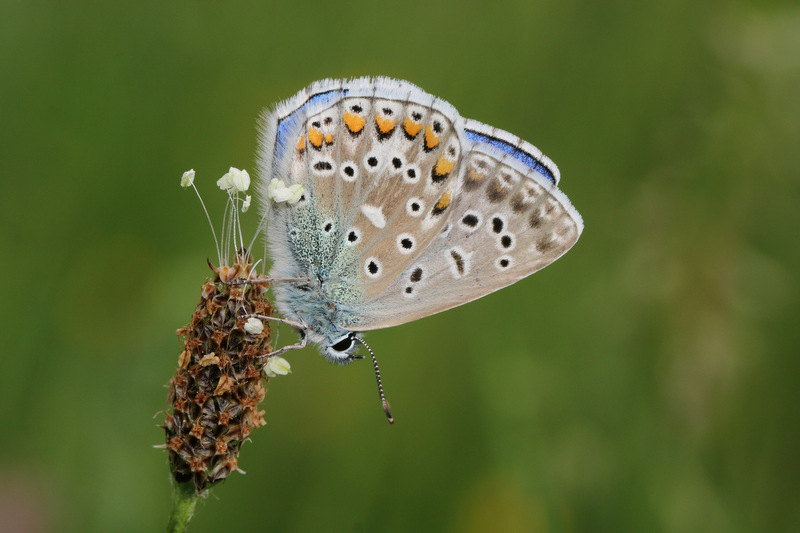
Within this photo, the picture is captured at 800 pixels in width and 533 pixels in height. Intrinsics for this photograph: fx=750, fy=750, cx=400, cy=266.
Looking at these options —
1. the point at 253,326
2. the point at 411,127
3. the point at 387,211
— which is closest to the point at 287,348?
the point at 253,326

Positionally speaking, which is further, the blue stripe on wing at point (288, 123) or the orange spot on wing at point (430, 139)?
the orange spot on wing at point (430, 139)

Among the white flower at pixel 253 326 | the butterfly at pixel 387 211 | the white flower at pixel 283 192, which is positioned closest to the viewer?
the white flower at pixel 253 326

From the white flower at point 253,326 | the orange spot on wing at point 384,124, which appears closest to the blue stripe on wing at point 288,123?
the orange spot on wing at point 384,124

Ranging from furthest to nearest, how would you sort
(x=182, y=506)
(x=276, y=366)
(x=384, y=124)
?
(x=384, y=124), (x=276, y=366), (x=182, y=506)

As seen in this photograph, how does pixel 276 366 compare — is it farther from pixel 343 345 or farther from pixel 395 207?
pixel 395 207

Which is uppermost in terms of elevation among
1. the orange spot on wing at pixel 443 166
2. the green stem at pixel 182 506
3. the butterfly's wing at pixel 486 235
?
the orange spot on wing at pixel 443 166

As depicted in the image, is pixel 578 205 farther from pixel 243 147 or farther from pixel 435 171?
pixel 243 147

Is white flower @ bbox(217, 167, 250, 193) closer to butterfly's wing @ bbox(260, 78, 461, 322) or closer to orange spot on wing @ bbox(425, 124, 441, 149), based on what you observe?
butterfly's wing @ bbox(260, 78, 461, 322)

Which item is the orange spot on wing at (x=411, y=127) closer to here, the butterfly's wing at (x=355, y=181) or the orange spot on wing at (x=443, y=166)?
the butterfly's wing at (x=355, y=181)
